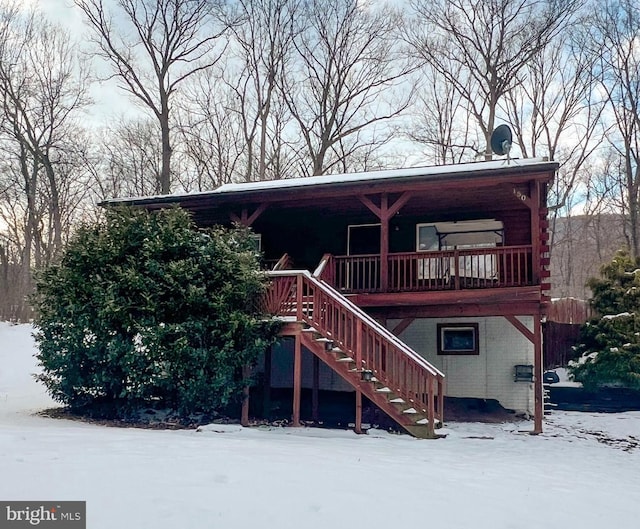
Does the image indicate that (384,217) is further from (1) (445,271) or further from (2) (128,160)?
(2) (128,160)

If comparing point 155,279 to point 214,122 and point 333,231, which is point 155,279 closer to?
point 333,231

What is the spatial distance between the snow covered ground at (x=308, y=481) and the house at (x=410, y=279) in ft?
4.91

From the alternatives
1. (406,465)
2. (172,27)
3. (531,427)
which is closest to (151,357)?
(406,465)

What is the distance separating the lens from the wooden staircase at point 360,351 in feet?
30.8

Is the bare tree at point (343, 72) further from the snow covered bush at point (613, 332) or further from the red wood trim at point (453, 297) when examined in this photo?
the red wood trim at point (453, 297)

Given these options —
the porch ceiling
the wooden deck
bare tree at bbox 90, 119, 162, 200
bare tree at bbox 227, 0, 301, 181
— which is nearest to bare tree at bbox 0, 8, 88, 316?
bare tree at bbox 90, 119, 162, 200

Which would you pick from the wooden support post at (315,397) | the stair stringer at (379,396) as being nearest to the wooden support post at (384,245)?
the stair stringer at (379,396)

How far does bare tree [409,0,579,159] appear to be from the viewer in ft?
77.0

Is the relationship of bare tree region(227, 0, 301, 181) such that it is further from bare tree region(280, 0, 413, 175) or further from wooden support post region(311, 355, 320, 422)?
wooden support post region(311, 355, 320, 422)

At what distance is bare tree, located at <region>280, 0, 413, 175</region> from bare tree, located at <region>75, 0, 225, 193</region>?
4.31 metres

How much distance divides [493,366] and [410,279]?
9.84ft

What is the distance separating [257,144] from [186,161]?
3.99 m

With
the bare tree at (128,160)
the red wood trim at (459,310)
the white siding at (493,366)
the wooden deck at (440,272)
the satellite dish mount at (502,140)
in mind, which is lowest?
the white siding at (493,366)

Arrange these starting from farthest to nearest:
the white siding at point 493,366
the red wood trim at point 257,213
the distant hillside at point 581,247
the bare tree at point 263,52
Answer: the distant hillside at point 581,247 → the bare tree at point 263,52 → the white siding at point 493,366 → the red wood trim at point 257,213
